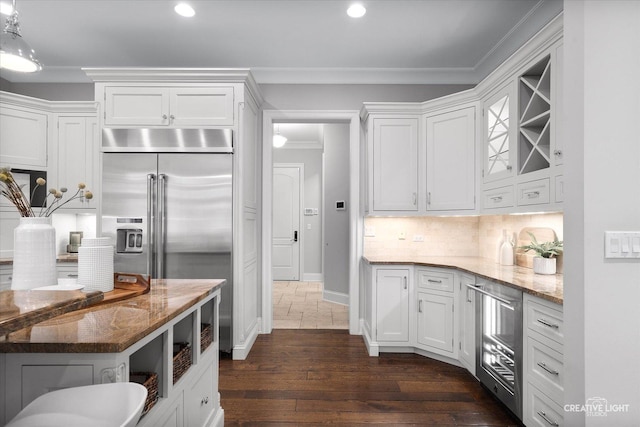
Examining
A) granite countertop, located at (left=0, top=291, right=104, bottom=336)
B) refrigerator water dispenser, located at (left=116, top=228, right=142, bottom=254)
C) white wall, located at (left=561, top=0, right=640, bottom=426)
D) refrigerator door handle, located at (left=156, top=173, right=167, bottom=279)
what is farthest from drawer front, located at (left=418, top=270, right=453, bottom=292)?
granite countertop, located at (left=0, top=291, right=104, bottom=336)

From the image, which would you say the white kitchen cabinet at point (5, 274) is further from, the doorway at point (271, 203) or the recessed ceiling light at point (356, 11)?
the recessed ceiling light at point (356, 11)

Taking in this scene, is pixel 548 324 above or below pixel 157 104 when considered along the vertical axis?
below

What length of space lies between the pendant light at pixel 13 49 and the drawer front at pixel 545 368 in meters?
3.34

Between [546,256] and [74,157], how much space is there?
4.46 metres

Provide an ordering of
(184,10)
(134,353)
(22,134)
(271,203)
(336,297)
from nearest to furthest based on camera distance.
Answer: (134,353), (184,10), (22,134), (271,203), (336,297)

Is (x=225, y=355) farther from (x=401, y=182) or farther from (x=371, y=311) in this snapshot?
(x=401, y=182)

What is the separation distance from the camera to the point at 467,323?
2795mm

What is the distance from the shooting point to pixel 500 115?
2822mm

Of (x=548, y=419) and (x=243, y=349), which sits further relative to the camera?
(x=243, y=349)

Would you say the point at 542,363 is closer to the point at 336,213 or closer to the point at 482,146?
the point at 482,146

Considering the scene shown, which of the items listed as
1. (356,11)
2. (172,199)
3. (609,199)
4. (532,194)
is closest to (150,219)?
(172,199)

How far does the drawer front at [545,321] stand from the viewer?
1742 mm

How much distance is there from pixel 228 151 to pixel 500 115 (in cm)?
234

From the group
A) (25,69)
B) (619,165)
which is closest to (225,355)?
(25,69)
